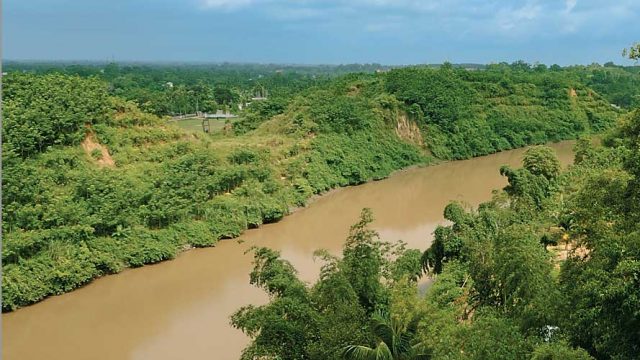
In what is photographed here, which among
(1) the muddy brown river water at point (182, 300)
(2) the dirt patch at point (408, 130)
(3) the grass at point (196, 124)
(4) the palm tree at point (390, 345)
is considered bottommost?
(1) the muddy brown river water at point (182, 300)

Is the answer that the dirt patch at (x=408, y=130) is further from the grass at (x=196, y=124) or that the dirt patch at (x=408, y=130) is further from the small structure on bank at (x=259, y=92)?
the small structure on bank at (x=259, y=92)

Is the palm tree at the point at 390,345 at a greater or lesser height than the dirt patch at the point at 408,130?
greater

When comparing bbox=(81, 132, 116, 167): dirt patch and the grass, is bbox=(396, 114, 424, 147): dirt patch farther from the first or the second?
bbox=(81, 132, 116, 167): dirt patch

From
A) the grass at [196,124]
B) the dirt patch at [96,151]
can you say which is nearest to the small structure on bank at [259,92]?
the grass at [196,124]

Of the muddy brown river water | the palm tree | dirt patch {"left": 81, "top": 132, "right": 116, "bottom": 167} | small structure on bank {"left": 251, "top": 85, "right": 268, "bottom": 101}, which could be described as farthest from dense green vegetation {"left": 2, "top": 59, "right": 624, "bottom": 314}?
small structure on bank {"left": 251, "top": 85, "right": 268, "bottom": 101}

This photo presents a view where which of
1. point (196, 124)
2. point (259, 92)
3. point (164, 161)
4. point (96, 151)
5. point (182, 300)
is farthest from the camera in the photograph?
point (259, 92)

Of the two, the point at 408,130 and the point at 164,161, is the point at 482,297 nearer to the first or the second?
the point at 164,161

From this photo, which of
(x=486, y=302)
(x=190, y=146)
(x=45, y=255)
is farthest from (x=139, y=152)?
(x=486, y=302)

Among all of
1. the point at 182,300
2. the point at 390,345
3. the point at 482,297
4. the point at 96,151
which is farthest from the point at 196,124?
the point at 390,345
